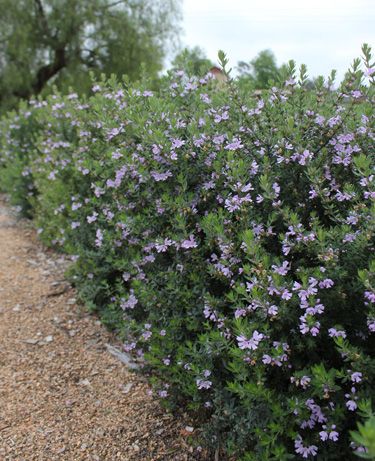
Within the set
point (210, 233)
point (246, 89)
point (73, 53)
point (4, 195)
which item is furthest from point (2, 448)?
point (73, 53)

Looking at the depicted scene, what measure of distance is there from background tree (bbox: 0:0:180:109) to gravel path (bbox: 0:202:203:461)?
1464cm

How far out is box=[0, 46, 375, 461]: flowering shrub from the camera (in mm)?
2070

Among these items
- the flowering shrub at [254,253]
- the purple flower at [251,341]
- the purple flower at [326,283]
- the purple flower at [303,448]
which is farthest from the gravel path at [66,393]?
the purple flower at [326,283]

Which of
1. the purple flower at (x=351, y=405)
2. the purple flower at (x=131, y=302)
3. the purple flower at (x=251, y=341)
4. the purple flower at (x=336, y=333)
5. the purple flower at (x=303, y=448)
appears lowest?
the purple flower at (x=131, y=302)

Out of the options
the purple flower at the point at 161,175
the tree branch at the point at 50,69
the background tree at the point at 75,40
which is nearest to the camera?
the purple flower at the point at 161,175

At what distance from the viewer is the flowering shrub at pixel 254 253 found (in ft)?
6.79

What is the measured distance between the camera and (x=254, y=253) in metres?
2.12

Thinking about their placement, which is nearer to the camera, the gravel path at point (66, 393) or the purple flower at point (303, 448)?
the purple flower at point (303, 448)

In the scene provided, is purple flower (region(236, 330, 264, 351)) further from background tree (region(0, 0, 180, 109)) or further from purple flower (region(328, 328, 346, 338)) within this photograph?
background tree (region(0, 0, 180, 109))

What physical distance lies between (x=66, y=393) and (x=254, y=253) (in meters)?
1.83

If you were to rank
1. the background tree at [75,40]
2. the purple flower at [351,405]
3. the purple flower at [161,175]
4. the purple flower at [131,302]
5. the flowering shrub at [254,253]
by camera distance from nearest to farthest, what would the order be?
1. the purple flower at [351,405]
2. the flowering shrub at [254,253]
3. the purple flower at [161,175]
4. the purple flower at [131,302]
5. the background tree at [75,40]

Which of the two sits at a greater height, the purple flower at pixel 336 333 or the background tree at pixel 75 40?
the background tree at pixel 75 40

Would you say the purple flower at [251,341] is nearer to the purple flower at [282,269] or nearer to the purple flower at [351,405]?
the purple flower at [282,269]

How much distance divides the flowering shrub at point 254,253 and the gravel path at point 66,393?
0.25 metres
